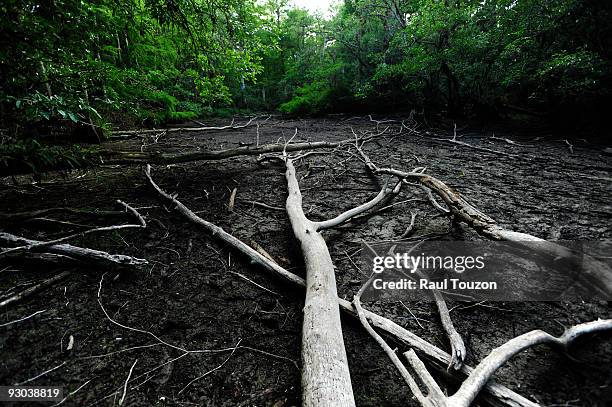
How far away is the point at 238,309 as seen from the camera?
196cm

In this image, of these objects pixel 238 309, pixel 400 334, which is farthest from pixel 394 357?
pixel 238 309

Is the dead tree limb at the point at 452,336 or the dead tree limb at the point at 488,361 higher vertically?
the dead tree limb at the point at 488,361

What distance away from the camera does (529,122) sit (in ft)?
29.4

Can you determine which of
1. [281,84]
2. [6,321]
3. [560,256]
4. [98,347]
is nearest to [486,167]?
[560,256]

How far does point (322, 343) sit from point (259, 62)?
8079 mm

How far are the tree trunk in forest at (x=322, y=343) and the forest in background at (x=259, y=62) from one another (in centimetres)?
193

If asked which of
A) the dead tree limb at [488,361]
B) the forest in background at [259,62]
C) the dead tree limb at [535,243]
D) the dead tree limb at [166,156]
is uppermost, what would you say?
the forest in background at [259,62]

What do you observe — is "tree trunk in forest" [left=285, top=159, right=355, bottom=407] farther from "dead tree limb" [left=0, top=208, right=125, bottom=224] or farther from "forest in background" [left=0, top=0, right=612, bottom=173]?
"dead tree limb" [left=0, top=208, right=125, bottom=224]

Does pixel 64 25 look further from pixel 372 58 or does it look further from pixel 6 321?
pixel 372 58

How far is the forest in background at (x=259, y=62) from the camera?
2.29 meters

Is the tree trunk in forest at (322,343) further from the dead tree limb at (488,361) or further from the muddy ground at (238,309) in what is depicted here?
the dead tree limb at (488,361)

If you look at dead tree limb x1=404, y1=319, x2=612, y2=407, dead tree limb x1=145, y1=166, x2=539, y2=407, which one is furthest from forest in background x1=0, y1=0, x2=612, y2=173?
dead tree limb x1=404, y1=319, x2=612, y2=407

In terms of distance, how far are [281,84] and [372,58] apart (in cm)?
1193

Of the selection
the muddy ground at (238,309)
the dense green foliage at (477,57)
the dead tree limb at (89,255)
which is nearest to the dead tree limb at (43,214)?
the muddy ground at (238,309)
